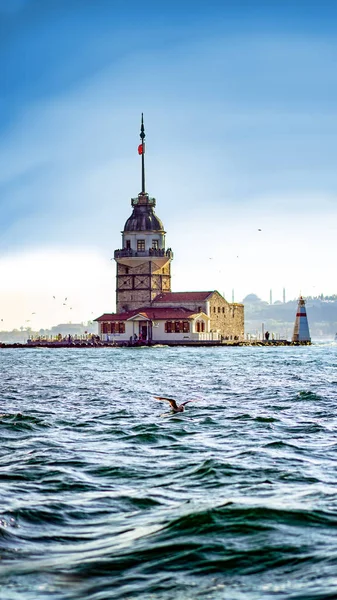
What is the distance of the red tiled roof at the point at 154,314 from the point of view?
3920 inches

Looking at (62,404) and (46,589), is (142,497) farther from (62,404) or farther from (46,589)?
(62,404)

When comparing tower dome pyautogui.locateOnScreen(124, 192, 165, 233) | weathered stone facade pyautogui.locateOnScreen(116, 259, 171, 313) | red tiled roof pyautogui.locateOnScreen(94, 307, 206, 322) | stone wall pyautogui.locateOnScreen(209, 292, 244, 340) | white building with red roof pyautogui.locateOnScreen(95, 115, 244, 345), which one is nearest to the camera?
red tiled roof pyautogui.locateOnScreen(94, 307, 206, 322)

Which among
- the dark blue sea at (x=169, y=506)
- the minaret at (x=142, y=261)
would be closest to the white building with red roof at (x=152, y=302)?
the minaret at (x=142, y=261)

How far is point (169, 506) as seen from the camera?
11.2 m

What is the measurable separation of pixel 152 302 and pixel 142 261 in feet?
16.6

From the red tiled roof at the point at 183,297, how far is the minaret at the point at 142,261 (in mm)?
1143

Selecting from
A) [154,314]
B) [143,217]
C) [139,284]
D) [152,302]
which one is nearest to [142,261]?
[139,284]

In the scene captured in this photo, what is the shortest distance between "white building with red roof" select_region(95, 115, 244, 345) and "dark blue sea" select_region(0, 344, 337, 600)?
254ft

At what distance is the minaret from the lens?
344ft

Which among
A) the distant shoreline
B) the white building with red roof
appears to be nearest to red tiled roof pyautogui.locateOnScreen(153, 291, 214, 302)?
the white building with red roof

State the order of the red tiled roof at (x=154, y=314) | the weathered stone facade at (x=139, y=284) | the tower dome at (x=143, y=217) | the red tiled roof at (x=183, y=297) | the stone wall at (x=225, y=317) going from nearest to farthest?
the red tiled roof at (x=154, y=314)
the red tiled roof at (x=183, y=297)
the weathered stone facade at (x=139, y=284)
the stone wall at (x=225, y=317)
the tower dome at (x=143, y=217)

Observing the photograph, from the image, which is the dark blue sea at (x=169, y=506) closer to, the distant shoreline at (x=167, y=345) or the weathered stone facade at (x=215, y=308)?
the distant shoreline at (x=167, y=345)

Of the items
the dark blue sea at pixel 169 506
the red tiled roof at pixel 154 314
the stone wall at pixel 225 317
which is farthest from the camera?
the stone wall at pixel 225 317

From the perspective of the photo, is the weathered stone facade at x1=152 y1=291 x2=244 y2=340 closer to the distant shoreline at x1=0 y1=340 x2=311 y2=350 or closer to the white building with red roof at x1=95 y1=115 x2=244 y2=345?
the white building with red roof at x1=95 y1=115 x2=244 y2=345
